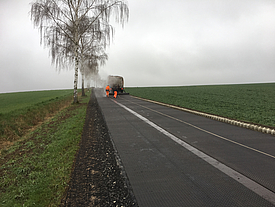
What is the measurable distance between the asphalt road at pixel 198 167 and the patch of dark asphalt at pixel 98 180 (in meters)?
0.21

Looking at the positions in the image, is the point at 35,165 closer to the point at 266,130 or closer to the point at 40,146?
the point at 40,146

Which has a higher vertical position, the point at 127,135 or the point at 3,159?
the point at 127,135

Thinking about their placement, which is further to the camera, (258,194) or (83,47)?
(83,47)

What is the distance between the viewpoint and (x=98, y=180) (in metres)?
3.51

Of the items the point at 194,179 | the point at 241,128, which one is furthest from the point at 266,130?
the point at 194,179

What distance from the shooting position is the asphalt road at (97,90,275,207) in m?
2.92

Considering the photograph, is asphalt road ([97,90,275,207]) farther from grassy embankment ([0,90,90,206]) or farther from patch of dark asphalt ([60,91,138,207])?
grassy embankment ([0,90,90,206])

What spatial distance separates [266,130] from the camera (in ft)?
24.2

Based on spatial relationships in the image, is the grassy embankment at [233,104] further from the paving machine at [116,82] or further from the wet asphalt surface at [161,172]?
the wet asphalt surface at [161,172]

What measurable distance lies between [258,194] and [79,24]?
1844 centimetres

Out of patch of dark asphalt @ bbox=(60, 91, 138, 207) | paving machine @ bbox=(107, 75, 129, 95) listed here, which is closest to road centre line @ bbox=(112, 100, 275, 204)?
patch of dark asphalt @ bbox=(60, 91, 138, 207)

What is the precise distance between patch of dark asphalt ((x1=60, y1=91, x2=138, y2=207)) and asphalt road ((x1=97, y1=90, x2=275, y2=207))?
207 millimetres

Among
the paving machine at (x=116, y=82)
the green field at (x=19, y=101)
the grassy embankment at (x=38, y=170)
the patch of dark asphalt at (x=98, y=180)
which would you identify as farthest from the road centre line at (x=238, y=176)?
the paving machine at (x=116, y=82)

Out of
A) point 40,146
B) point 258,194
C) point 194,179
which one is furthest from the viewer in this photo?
point 40,146
